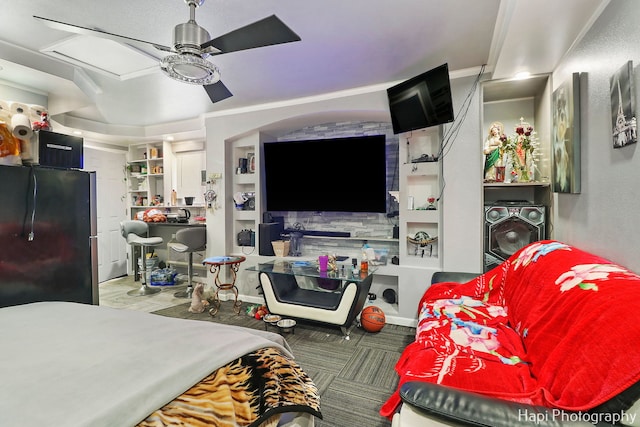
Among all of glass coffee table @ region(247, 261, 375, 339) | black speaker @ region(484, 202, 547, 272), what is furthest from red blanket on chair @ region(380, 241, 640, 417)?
glass coffee table @ region(247, 261, 375, 339)

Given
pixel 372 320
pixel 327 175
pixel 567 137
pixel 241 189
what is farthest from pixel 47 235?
pixel 567 137

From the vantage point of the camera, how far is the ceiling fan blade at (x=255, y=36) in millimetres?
1504

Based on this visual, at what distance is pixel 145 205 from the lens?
18.1 ft

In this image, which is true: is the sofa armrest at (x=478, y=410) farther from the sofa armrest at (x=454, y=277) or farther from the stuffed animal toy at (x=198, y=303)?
the stuffed animal toy at (x=198, y=303)

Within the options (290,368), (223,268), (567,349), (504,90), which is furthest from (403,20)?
(223,268)

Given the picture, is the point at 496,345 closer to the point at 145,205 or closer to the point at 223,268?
the point at 223,268

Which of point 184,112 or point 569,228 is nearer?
point 569,228

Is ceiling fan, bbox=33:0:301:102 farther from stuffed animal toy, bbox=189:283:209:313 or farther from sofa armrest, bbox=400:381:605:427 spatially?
stuffed animal toy, bbox=189:283:209:313

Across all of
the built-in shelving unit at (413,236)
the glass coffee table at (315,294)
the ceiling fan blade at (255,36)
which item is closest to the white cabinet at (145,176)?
the glass coffee table at (315,294)

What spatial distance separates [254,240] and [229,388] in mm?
3293

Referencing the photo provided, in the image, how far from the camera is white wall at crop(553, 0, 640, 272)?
1370mm

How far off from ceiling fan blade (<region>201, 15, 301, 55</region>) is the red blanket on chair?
1.80 metres

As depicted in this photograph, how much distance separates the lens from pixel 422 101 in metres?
2.76

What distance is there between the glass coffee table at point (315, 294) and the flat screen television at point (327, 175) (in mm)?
869
